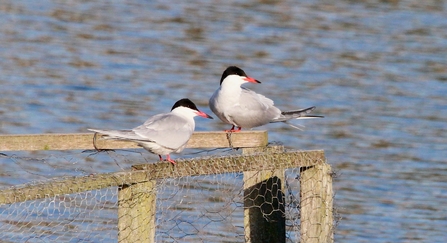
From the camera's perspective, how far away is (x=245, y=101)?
7.33 metres

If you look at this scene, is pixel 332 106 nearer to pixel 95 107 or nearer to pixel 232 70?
pixel 95 107

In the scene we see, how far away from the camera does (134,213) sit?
502cm

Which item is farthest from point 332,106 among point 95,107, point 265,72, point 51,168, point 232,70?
point 232,70

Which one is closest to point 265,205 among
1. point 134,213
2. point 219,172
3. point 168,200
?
point 168,200

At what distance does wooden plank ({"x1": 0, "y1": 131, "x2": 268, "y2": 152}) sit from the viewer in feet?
18.6

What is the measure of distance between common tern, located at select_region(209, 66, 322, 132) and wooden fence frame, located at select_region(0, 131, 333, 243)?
75 centimetres

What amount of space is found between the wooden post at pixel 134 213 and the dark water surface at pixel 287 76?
101 inches

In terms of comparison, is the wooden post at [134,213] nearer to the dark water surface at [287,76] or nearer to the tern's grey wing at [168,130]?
the tern's grey wing at [168,130]

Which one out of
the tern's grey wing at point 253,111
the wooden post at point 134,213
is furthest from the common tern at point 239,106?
the wooden post at point 134,213

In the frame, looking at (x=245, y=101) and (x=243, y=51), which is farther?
(x=243, y=51)

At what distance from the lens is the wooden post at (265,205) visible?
21.2ft

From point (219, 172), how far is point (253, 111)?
1.76 meters

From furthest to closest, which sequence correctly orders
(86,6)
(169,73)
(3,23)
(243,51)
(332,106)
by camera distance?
(86,6), (3,23), (243,51), (169,73), (332,106)

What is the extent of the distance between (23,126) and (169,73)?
12.7 ft
